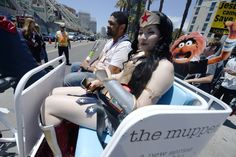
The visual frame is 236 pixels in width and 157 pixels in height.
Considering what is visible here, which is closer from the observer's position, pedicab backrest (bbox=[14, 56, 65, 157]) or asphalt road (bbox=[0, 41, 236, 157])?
pedicab backrest (bbox=[14, 56, 65, 157])

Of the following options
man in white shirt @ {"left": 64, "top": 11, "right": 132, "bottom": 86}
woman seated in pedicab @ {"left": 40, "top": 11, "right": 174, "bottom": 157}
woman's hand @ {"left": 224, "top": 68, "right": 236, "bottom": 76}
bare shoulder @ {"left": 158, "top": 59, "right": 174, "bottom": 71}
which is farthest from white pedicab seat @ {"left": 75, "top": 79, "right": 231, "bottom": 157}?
woman's hand @ {"left": 224, "top": 68, "right": 236, "bottom": 76}

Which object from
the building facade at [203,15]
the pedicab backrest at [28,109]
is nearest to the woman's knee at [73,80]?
the pedicab backrest at [28,109]

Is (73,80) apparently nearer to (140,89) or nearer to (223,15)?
(140,89)

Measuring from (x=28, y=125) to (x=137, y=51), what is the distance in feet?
4.32

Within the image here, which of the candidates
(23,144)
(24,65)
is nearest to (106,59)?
(24,65)

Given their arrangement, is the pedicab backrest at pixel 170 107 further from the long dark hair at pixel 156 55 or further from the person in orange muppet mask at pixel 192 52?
the person in orange muppet mask at pixel 192 52

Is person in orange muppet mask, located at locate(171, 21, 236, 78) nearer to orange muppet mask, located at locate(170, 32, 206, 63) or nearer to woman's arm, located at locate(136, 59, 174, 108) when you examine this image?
orange muppet mask, located at locate(170, 32, 206, 63)

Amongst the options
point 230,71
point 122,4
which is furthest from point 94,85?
point 122,4

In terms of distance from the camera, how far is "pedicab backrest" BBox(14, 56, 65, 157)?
1353 mm

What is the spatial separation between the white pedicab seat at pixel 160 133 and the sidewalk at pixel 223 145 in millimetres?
1623

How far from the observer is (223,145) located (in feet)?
10.3

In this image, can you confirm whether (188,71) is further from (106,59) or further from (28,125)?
(28,125)

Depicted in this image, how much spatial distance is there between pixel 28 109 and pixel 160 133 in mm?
1027

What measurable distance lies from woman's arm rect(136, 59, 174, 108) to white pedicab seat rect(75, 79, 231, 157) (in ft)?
0.89
